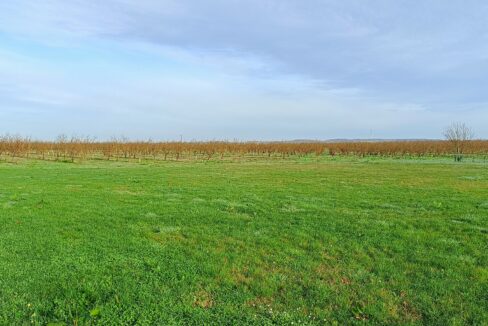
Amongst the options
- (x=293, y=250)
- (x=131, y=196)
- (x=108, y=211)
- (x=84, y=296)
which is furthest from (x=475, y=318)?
(x=131, y=196)

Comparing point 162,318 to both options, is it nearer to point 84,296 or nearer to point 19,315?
point 84,296

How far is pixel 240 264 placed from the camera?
5.69 m

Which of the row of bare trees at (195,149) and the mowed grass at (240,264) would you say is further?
the row of bare trees at (195,149)

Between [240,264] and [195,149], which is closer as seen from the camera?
[240,264]

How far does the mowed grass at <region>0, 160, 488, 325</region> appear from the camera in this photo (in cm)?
429

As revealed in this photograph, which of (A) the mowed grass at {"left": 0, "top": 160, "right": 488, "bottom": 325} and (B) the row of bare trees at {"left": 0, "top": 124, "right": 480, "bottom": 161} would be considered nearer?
(A) the mowed grass at {"left": 0, "top": 160, "right": 488, "bottom": 325}

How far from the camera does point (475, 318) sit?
13.7 feet

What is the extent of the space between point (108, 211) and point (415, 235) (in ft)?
23.0

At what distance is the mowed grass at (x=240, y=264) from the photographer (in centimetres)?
429

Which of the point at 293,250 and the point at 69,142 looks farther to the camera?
the point at 69,142

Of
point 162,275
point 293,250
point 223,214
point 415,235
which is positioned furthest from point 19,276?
point 415,235

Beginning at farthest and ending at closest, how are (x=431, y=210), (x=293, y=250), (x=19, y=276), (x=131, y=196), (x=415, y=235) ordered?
(x=131, y=196)
(x=431, y=210)
(x=415, y=235)
(x=293, y=250)
(x=19, y=276)

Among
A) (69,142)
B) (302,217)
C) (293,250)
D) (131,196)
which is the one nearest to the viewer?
(293,250)

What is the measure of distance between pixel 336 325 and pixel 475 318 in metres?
1.59
